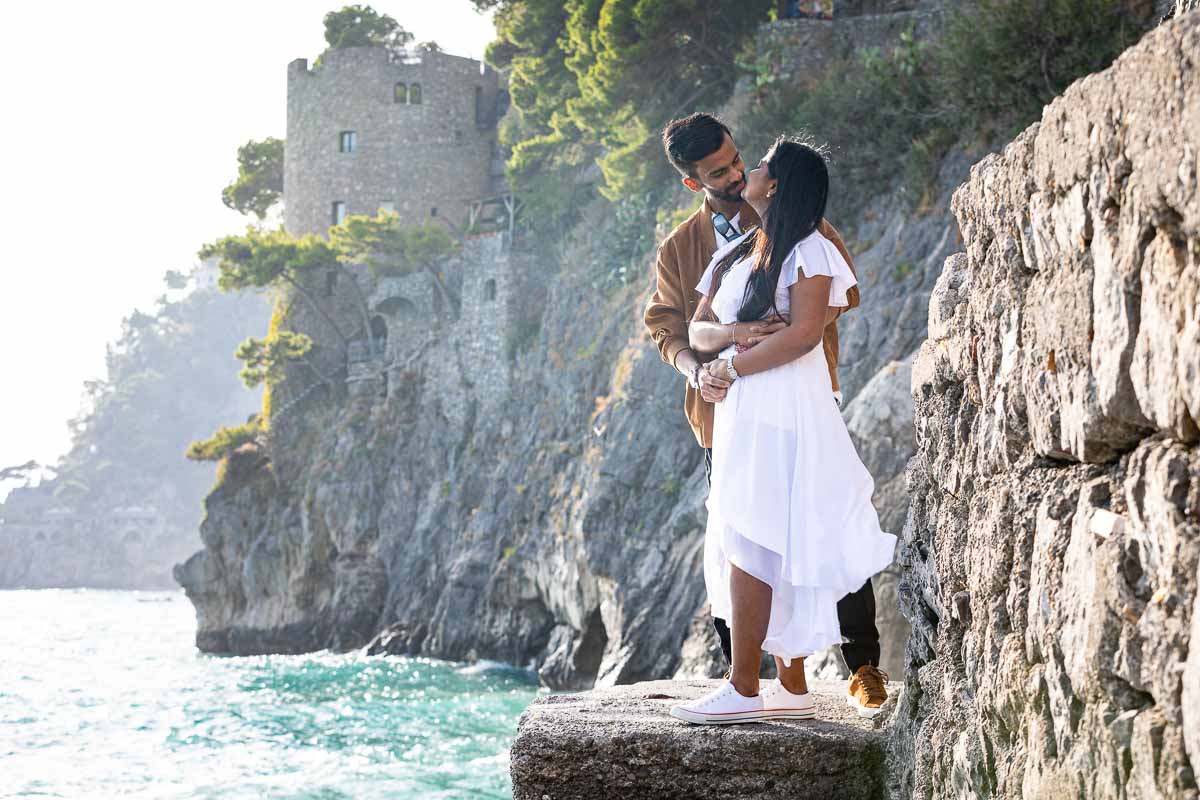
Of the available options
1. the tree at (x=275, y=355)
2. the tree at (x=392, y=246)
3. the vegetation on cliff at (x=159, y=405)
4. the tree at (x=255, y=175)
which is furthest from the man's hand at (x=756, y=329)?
the vegetation on cliff at (x=159, y=405)

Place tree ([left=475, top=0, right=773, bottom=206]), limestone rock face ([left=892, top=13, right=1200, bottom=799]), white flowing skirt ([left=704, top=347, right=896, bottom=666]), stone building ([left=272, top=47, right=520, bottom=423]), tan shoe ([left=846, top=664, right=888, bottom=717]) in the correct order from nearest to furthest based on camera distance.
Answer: limestone rock face ([left=892, top=13, right=1200, bottom=799])
white flowing skirt ([left=704, top=347, right=896, bottom=666])
tan shoe ([left=846, top=664, right=888, bottom=717])
tree ([left=475, top=0, right=773, bottom=206])
stone building ([left=272, top=47, right=520, bottom=423])

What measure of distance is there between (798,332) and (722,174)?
3.06 feet

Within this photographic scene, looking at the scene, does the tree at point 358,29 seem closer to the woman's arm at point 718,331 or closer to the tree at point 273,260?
the tree at point 273,260

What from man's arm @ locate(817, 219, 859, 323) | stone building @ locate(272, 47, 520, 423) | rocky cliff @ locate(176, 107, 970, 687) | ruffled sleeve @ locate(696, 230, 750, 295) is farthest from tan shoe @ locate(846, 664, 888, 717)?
stone building @ locate(272, 47, 520, 423)

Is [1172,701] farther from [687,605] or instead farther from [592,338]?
[592,338]

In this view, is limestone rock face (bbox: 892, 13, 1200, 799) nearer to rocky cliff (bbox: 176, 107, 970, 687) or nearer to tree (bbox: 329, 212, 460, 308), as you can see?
rocky cliff (bbox: 176, 107, 970, 687)

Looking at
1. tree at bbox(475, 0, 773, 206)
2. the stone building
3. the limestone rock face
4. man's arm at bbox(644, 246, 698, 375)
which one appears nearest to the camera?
the limestone rock face

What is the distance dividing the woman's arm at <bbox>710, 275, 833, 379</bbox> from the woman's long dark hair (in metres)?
0.09

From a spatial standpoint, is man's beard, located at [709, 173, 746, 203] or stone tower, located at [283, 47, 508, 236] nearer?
man's beard, located at [709, 173, 746, 203]

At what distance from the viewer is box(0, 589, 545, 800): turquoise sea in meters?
9.59

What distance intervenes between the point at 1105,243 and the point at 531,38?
81.5 ft

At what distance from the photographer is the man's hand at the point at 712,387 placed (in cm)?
331

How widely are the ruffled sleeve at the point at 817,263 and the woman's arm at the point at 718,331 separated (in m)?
0.12

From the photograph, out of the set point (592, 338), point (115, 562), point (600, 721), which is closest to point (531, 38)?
point (592, 338)
